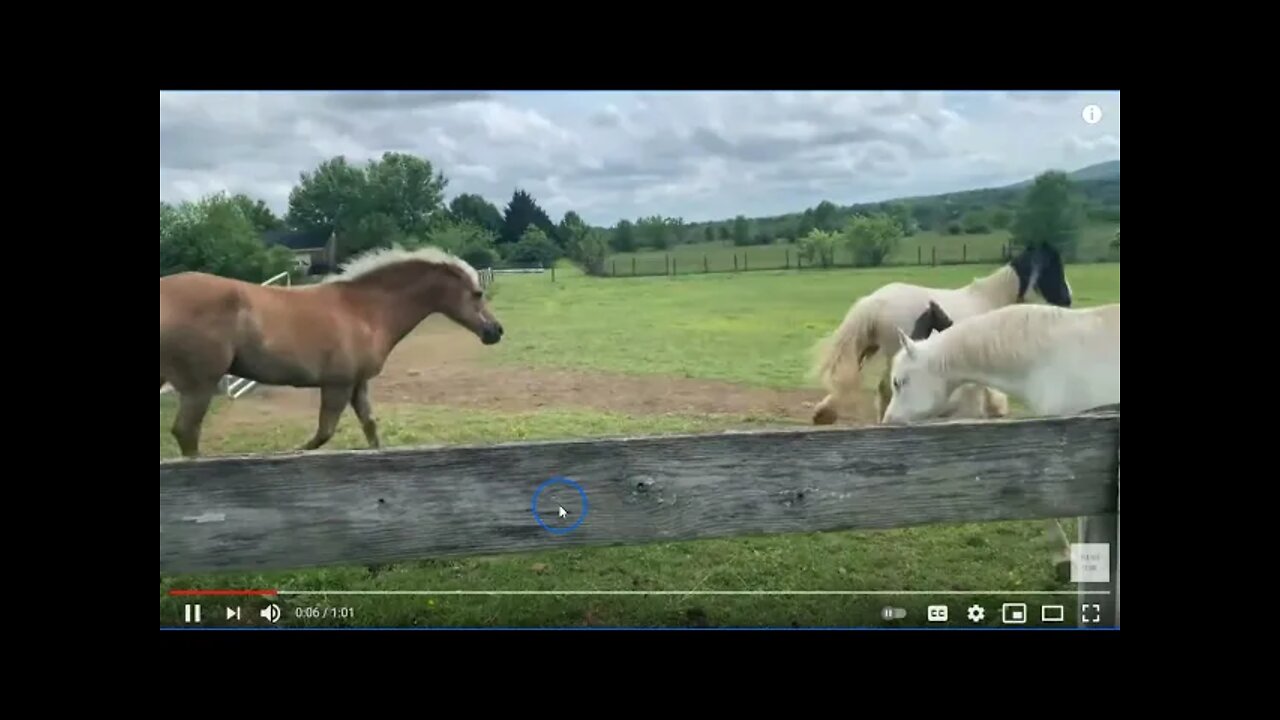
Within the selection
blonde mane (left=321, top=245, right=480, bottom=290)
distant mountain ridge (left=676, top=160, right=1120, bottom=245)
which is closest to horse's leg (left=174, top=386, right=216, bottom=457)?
blonde mane (left=321, top=245, right=480, bottom=290)

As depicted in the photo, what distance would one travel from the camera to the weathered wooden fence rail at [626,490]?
1864 mm

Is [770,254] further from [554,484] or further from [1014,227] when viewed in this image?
[554,484]

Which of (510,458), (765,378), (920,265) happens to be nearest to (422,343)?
(510,458)

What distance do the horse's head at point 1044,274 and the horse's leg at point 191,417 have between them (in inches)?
71.9

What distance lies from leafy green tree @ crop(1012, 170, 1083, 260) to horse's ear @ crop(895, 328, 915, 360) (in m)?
0.32

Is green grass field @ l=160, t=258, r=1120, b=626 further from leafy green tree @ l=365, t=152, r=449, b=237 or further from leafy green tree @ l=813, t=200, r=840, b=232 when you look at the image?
leafy green tree @ l=365, t=152, r=449, b=237

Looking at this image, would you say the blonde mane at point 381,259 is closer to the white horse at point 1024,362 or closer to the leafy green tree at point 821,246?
the leafy green tree at point 821,246

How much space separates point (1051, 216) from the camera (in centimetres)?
200

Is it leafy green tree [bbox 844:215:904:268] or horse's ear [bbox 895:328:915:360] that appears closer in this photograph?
leafy green tree [bbox 844:215:904:268]

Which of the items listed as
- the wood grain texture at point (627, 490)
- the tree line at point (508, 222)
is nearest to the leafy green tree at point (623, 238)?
the tree line at point (508, 222)

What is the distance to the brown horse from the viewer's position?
6.70 feet

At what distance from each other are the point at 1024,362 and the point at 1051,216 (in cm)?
36

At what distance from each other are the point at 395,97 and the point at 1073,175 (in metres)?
1.44
